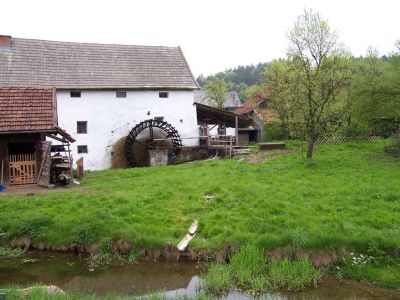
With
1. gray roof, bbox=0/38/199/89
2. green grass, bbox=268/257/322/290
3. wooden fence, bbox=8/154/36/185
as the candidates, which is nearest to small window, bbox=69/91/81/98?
gray roof, bbox=0/38/199/89

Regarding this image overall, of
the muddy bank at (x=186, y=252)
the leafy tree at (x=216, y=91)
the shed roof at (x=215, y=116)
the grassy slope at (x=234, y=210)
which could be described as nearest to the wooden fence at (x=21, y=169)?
the grassy slope at (x=234, y=210)

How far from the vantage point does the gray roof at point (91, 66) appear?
85.5 ft

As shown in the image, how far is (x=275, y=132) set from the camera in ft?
113

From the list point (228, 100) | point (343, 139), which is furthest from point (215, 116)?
point (228, 100)

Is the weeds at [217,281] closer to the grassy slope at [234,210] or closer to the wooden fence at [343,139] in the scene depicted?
the grassy slope at [234,210]

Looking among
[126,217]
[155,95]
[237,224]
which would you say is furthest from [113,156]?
[237,224]

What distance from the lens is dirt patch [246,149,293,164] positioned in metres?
21.6

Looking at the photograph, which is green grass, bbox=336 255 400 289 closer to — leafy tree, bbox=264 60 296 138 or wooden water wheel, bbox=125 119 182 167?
leafy tree, bbox=264 60 296 138

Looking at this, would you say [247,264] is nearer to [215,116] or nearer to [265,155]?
[265,155]

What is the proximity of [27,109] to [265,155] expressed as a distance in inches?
487

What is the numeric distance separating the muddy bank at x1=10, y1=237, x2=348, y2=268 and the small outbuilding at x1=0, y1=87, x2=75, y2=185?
612cm

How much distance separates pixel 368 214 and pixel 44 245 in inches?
365

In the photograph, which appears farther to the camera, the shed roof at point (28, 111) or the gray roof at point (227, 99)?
the gray roof at point (227, 99)

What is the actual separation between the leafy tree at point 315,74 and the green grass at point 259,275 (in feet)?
37.1
